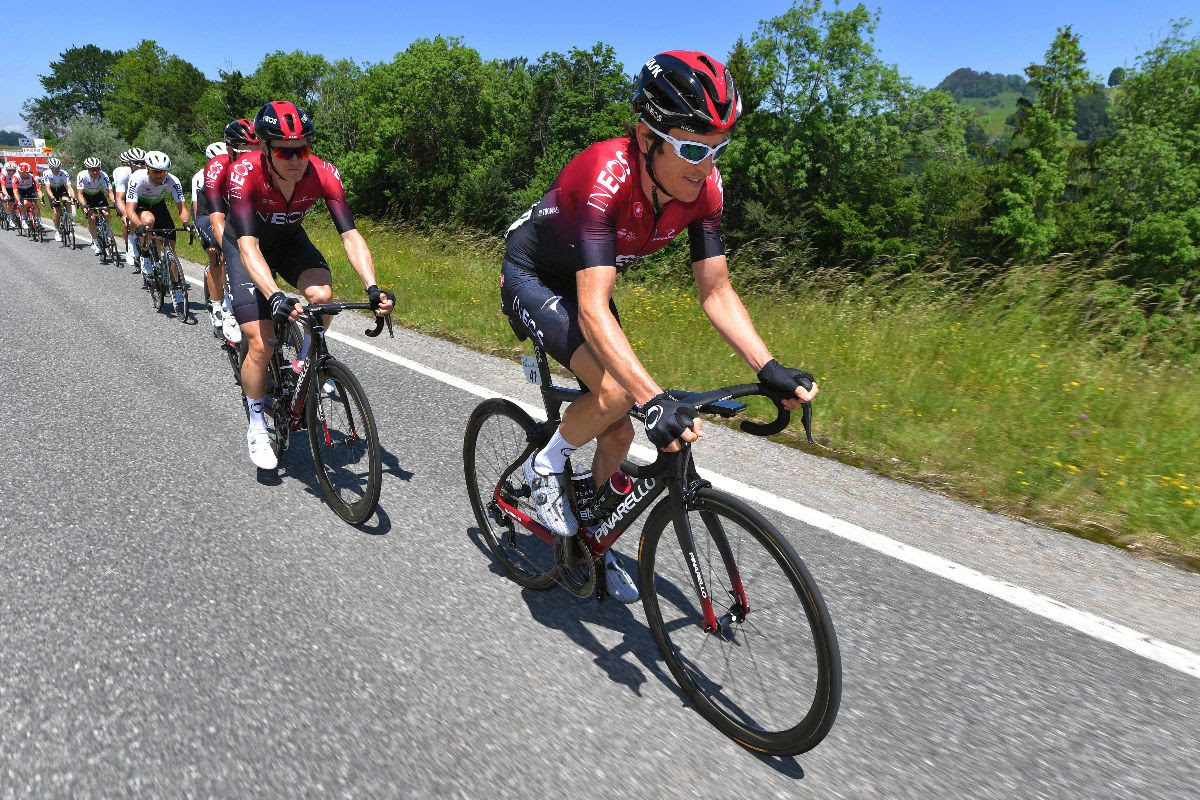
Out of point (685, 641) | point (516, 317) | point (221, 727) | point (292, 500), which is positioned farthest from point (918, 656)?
point (292, 500)

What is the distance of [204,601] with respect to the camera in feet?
10.3

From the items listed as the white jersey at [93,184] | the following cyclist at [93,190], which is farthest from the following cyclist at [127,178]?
the white jersey at [93,184]

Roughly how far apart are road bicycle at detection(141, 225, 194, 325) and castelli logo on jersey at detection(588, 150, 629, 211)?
842 cm

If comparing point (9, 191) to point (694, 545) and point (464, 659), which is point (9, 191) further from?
point (694, 545)

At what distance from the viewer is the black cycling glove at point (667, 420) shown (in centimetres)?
209

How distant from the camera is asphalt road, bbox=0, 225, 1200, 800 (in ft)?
7.35

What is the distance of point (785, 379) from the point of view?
2.27m

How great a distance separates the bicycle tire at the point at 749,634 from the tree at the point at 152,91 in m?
109

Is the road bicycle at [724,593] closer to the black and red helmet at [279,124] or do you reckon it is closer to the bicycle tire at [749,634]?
the bicycle tire at [749,634]

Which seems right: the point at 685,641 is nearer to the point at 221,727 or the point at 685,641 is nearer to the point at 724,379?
the point at 221,727

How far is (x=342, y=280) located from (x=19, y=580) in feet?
30.5

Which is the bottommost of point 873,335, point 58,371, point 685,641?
point 58,371

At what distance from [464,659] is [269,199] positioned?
3.08 m

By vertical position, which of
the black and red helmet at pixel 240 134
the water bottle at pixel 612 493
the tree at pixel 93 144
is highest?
the tree at pixel 93 144
